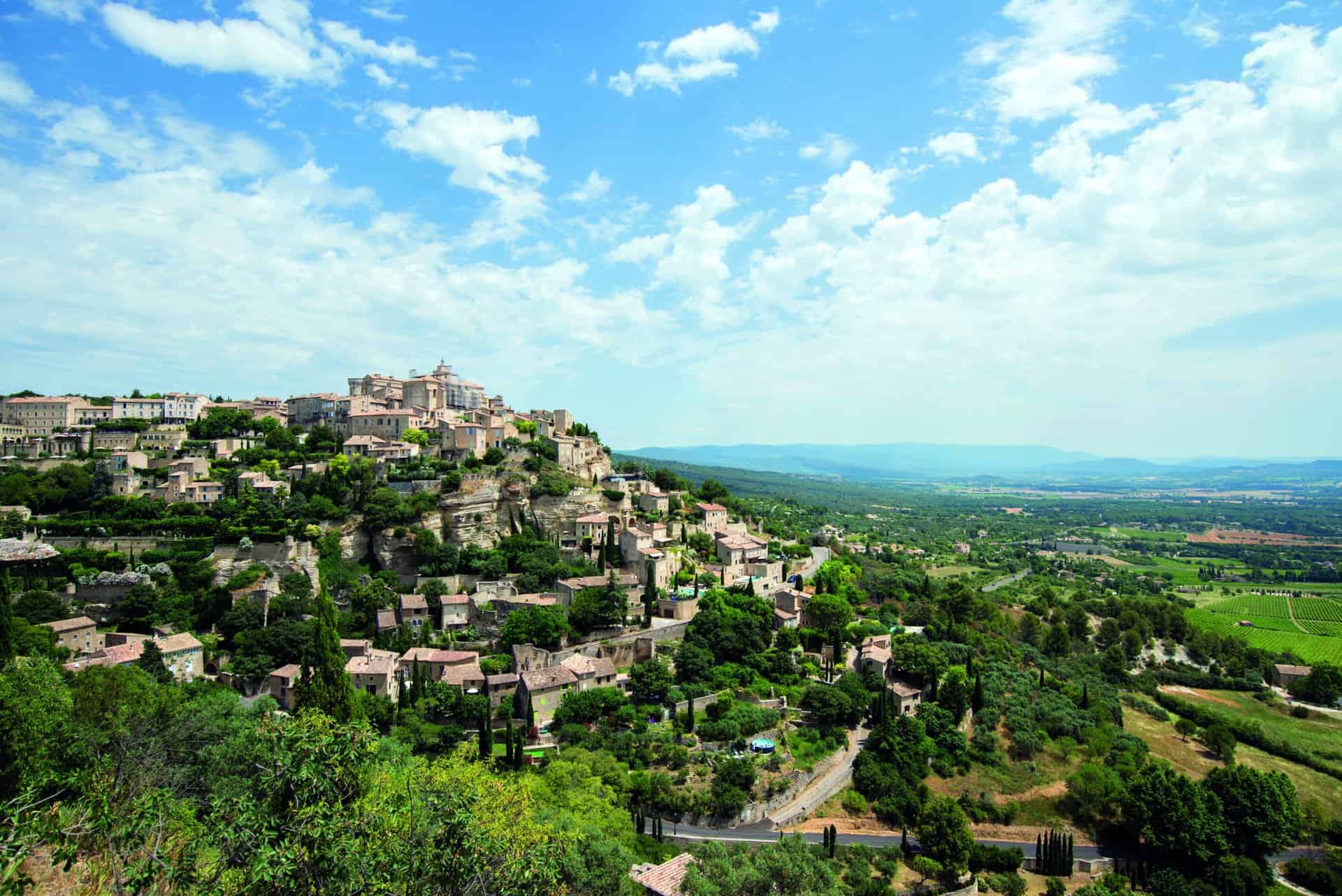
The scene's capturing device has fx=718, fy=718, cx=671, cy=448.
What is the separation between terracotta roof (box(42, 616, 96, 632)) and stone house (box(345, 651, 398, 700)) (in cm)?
1257

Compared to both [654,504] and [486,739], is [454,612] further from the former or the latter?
[654,504]

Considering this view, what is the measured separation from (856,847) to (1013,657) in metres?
26.4

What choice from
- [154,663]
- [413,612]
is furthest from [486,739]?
[154,663]

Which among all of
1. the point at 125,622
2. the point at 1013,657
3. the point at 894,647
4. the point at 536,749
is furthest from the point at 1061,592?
the point at 125,622

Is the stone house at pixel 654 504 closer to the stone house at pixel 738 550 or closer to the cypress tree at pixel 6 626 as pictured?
the stone house at pixel 738 550

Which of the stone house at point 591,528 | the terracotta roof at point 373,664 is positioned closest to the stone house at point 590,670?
the terracotta roof at point 373,664

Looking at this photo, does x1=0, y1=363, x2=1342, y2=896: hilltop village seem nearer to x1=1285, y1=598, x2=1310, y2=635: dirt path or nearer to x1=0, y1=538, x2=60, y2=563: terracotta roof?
x1=0, y1=538, x2=60, y2=563: terracotta roof

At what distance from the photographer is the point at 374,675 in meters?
34.2

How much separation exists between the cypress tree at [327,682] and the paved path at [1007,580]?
71.3 meters

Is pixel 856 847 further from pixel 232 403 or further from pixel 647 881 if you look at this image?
pixel 232 403

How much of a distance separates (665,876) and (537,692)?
44.2 ft

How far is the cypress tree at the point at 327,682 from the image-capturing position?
27250 mm

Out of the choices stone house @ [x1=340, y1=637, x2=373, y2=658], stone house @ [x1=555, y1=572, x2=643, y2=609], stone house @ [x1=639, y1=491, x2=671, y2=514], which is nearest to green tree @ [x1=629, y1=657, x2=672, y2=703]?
stone house @ [x1=555, y1=572, x2=643, y2=609]

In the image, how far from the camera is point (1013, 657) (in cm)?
4819
